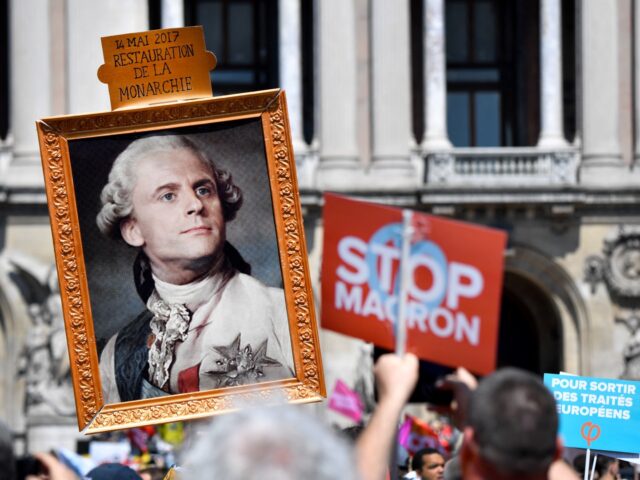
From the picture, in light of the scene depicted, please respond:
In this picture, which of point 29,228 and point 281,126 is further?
point 29,228

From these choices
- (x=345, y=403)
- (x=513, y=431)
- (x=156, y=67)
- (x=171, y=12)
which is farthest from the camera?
(x=171, y=12)

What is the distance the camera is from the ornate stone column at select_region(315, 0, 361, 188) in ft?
108

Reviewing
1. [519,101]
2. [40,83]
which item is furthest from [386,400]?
[519,101]

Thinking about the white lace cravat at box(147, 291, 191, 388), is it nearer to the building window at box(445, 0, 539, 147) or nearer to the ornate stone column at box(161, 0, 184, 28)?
the ornate stone column at box(161, 0, 184, 28)

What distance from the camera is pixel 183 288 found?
400 inches

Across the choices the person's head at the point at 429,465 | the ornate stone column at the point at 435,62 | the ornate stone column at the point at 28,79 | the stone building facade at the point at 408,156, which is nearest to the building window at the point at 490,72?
the stone building facade at the point at 408,156

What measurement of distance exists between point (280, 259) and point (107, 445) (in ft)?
46.1

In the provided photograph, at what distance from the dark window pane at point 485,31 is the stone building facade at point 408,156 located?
4.79ft

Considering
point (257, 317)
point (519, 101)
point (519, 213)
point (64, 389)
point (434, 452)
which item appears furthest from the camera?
point (519, 101)

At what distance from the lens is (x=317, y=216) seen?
32.3 m

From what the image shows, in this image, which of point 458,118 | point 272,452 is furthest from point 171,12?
point 272,452

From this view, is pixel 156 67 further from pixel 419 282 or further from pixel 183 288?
pixel 419 282

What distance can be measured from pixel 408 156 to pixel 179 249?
75.5 feet

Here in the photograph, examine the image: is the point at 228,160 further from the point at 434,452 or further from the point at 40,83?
the point at 40,83
